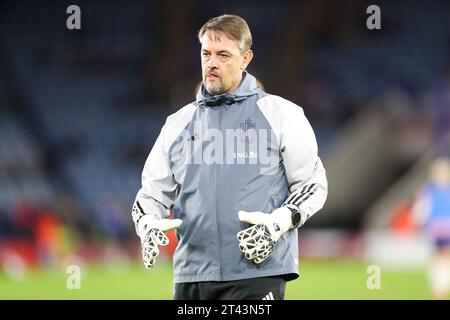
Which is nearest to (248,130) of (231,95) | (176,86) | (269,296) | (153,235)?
(231,95)

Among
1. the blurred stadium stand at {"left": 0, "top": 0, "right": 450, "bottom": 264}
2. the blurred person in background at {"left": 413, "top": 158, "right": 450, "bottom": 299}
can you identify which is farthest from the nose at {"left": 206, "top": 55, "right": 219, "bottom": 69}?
the blurred stadium stand at {"left": 0, "top": 0, "right": 450, "bottom": 264}

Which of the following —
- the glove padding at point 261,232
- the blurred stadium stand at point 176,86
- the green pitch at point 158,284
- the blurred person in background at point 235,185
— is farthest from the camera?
the blurred stadium stand at point 176,86

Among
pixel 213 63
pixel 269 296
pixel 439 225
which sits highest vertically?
Answer: pixel 213 63

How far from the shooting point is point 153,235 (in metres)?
4.41

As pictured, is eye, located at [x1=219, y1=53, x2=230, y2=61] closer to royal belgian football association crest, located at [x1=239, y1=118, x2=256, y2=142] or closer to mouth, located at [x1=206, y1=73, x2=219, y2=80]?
mouth, located at [x1=206, y1=73, x2=219, y2=80]

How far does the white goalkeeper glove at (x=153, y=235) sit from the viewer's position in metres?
4.37

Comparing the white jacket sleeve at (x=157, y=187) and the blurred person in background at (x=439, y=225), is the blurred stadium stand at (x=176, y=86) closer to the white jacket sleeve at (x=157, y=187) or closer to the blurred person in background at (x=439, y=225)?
the blurred person in background at (x=439, y=225)

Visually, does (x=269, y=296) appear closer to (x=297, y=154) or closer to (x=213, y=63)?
(x=297, y=154)

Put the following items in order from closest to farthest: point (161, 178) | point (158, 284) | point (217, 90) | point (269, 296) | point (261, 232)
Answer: point (261, 232) < point (269, 296) < point (217, 90) < point (161, 178) < point (158, 284)

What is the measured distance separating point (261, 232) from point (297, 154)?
16.9 inches

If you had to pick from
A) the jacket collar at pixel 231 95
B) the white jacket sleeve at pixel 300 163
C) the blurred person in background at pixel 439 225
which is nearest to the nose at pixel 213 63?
the jacket collar at pixel 231 95

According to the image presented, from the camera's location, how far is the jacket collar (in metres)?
4.45

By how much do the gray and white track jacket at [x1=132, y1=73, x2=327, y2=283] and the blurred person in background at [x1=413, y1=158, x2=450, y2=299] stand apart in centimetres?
734

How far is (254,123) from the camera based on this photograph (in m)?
4.41
